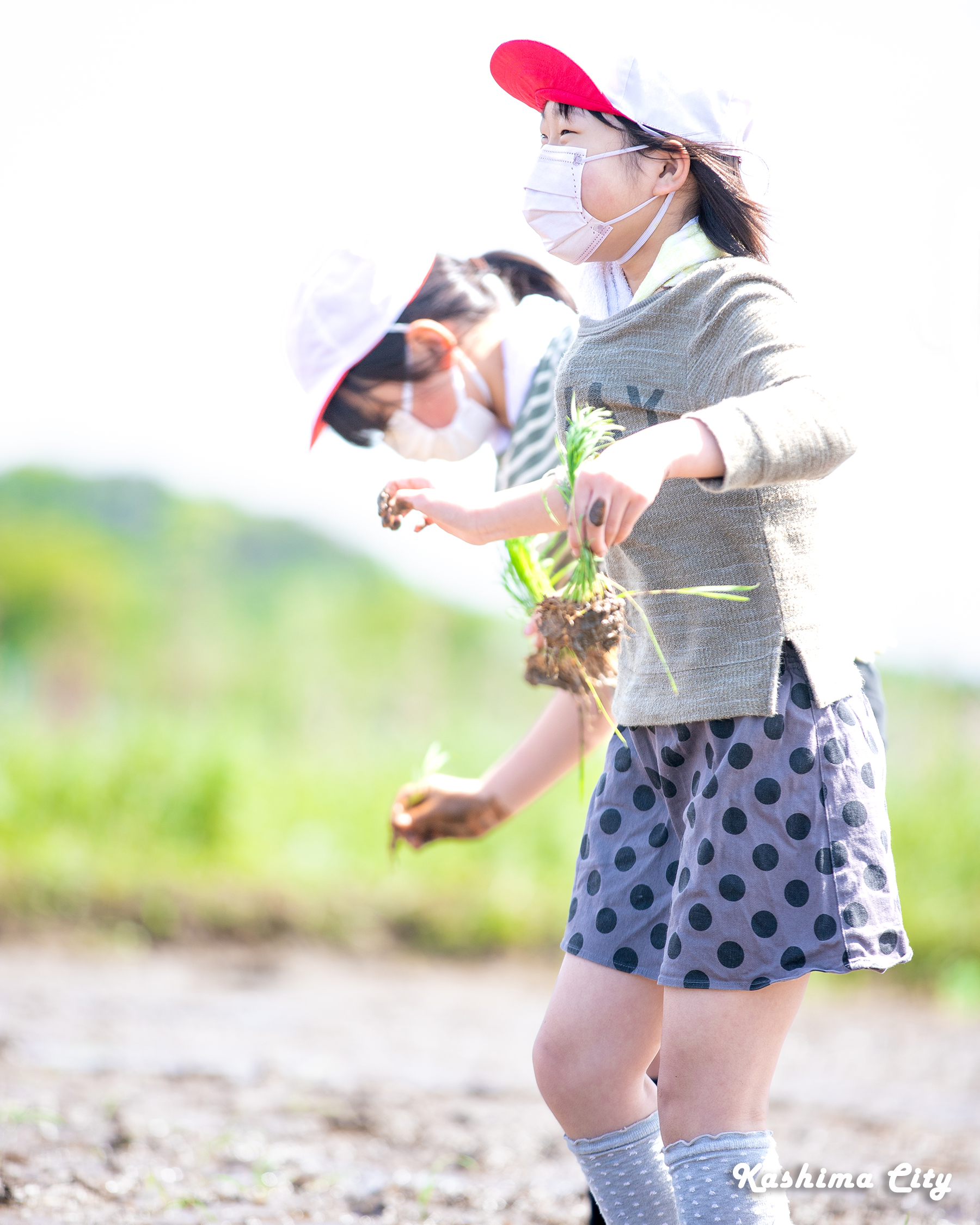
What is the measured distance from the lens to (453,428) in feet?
7.34

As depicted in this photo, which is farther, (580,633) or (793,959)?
(580,633)

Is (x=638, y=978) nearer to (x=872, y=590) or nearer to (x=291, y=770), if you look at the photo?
(x=872, y=590)

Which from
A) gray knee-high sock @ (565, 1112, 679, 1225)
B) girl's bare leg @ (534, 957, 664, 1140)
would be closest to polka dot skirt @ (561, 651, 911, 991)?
girl's bare leg @ (534, 957, 664, 1140)

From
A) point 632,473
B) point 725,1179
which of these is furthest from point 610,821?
point 632,473

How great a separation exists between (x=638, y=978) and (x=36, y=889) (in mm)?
4094

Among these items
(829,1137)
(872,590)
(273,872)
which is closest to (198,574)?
(273,872)

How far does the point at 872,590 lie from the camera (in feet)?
5.43

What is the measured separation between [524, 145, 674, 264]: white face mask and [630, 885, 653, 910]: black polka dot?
0.84m

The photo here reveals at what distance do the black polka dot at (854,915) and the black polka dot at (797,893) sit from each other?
0.04m

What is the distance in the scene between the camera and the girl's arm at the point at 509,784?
199 centimetres

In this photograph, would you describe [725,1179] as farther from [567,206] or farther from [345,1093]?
[345,1093]

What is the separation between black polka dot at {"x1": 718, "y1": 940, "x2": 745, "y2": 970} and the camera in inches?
53.7

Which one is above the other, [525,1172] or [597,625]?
[597,625]

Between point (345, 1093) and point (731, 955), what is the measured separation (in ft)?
7.04
